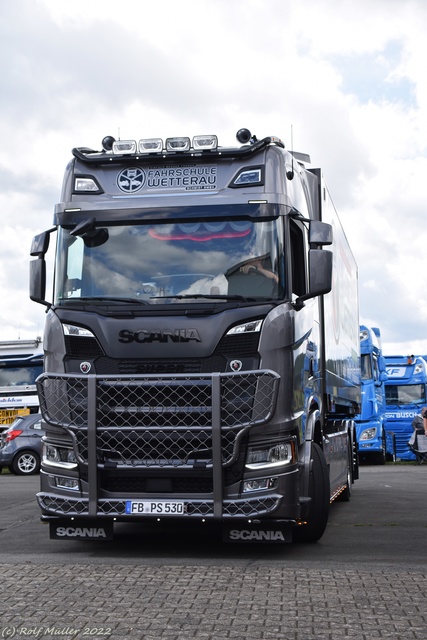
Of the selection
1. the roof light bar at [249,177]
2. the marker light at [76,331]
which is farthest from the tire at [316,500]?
the roof light bar at [249,177]

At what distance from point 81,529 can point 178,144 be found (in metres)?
3.78

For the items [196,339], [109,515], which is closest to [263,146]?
[196,339]

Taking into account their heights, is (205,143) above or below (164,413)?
above

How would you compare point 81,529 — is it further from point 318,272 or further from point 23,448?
point 23,448

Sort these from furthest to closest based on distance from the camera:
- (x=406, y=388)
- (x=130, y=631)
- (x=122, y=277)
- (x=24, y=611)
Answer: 1. (x=406, y=388)
2. (x=122, y=277)
3. (x=24, y=611)
4. (x=130, y=631)

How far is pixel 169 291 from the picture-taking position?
9609 mm

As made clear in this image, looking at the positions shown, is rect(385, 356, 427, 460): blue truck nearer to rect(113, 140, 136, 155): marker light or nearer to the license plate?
rect(113, 140, 136, 155): marker light

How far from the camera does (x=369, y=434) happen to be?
28.6 metres

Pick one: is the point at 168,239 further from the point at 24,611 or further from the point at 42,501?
the point at 24,611

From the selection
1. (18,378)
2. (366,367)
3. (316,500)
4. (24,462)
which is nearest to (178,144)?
(316,500)

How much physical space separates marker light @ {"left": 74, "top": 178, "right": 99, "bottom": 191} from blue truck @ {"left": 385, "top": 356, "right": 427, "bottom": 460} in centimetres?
2509

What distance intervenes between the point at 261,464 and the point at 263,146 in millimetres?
3030

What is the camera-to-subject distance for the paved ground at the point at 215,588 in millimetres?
6367

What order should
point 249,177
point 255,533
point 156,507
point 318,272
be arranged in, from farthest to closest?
point 249,177 < point 318,272 < point 255,533 < point 156,507
